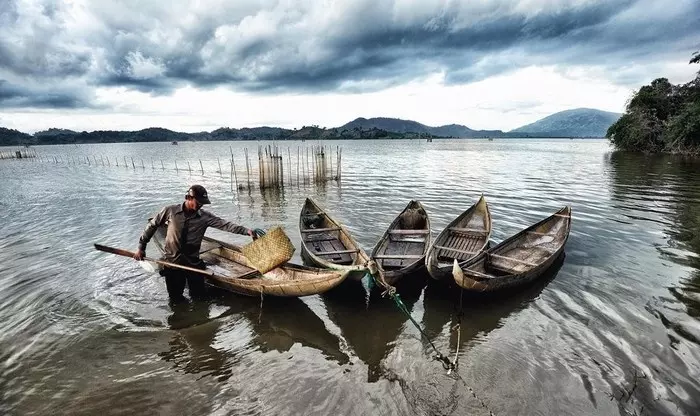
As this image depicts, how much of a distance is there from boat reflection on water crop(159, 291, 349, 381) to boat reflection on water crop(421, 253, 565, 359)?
2.07 m

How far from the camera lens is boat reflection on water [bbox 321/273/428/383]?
6068mm

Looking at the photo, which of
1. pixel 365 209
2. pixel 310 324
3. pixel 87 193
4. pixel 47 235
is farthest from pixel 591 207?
pixel 87 193

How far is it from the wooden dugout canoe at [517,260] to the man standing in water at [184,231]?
15.2 ft

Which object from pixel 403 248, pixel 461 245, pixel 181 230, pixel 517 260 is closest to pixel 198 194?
pixel 181 230

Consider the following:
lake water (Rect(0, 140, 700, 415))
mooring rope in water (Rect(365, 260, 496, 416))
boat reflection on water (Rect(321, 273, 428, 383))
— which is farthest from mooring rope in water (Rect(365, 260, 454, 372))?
boat reflection on water (Rect(321, 273, 428, 383))

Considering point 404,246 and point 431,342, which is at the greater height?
point 404,246

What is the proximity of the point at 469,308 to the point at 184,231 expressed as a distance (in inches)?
236

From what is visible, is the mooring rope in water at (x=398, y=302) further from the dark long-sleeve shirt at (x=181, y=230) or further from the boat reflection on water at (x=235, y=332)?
the dark long-sleeve shirt at (x=181, y=230)

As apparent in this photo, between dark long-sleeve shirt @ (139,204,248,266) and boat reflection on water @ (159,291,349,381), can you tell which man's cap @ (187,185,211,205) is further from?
boat reflection on water @ (159,291,349,381)

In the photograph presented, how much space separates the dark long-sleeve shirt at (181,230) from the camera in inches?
266

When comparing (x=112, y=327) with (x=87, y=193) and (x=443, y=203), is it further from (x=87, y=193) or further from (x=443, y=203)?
(x=87, y=193)

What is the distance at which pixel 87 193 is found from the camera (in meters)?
22.6

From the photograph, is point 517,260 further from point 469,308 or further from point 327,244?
point 327,244

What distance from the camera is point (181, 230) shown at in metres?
6.84
